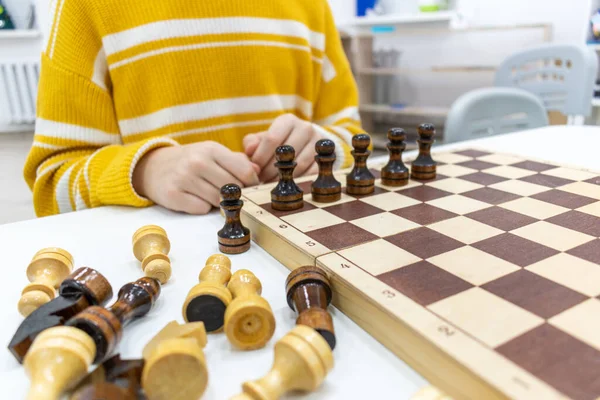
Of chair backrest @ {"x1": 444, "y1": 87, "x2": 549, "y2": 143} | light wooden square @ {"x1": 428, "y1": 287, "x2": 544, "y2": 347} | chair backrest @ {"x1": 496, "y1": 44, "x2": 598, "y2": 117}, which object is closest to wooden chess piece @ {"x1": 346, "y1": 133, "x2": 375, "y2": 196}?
light wooden square @ {"x1": 428, "y1": 287, "x2": 544, "y2": 347}

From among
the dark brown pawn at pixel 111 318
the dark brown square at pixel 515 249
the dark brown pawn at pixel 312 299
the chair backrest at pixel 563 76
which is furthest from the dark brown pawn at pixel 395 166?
the chair backrest at pixel 563 76

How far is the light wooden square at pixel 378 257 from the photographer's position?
0.52m

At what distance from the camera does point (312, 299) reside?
47 cm

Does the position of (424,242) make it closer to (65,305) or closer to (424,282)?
(424,282)

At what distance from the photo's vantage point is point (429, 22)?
387cm

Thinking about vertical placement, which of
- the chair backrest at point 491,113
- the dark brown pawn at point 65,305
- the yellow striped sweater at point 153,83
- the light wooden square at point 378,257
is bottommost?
the chair backrest at point 491,113

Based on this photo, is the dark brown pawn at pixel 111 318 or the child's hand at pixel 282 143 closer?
the dark brown pawn at pixel 111 318

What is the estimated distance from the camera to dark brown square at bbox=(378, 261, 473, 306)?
453 mm

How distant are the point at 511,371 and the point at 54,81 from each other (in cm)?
102

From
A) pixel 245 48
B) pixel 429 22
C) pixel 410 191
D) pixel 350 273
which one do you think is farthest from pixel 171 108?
pixel 429 22

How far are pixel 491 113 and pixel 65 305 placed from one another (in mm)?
1667

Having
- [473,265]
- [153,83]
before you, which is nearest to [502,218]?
[473,265]

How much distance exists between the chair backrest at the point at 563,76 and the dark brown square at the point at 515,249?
1659 millimetres

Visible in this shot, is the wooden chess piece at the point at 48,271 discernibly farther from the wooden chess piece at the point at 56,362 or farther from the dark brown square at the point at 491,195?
the dark brown square at the point at 491,195
